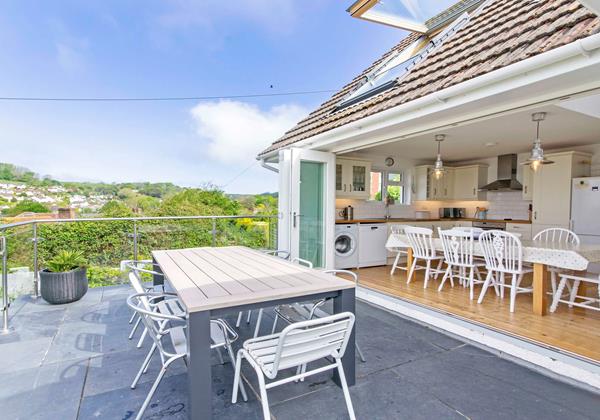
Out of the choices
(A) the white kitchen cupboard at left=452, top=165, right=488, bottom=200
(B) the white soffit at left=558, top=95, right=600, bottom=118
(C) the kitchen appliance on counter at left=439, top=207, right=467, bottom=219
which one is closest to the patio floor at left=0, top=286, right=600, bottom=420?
(B) the white soffit at left=558, top=95, right=600, bottom=118

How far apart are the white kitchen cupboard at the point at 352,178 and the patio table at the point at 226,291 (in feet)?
10.3

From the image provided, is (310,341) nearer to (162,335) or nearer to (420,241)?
(162,335)

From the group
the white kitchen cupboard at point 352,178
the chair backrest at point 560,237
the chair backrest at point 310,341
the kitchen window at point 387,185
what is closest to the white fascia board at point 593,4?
the chair backrest at point 310,341

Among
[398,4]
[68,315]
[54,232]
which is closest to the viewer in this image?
[68,315]

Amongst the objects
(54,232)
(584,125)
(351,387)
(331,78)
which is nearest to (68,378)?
(351,387)

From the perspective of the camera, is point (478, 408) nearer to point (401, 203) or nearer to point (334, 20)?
point (401, 203)

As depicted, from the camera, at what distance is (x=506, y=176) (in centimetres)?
612

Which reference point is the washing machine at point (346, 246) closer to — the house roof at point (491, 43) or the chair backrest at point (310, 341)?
the house roof at point (491, 43)

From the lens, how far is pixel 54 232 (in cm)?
621

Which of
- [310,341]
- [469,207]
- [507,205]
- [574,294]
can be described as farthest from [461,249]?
[469,207]

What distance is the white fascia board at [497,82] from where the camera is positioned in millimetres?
1762

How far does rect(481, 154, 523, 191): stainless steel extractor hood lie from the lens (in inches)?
233

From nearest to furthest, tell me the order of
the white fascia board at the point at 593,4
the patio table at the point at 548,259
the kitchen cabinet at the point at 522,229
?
the white fascia board at the point at 593,4, the patio table at the point at 548,259, the kitchen cabinet at the point at 522,229

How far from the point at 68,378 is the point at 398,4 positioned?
5.50 m
